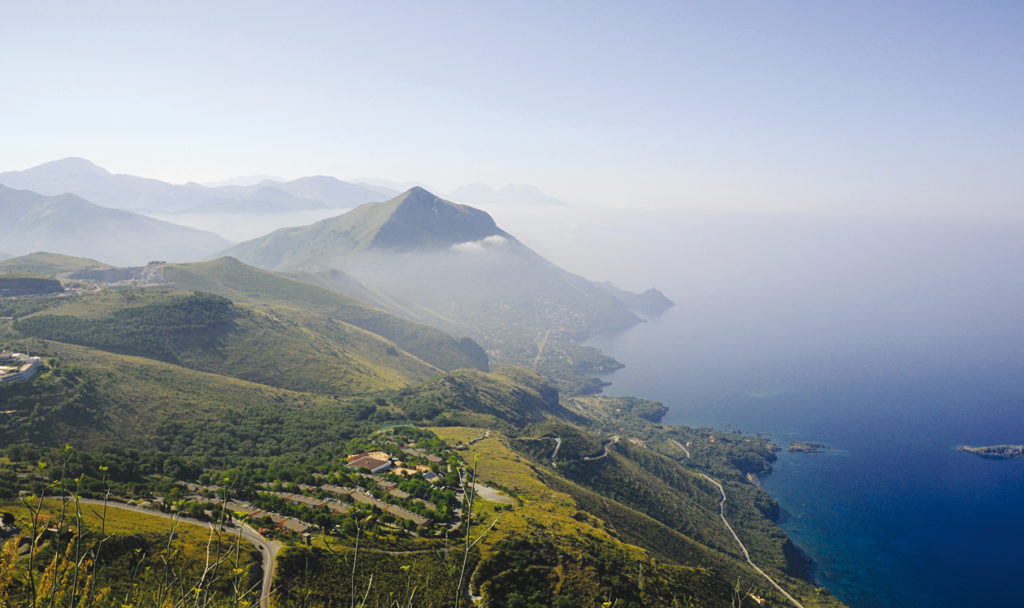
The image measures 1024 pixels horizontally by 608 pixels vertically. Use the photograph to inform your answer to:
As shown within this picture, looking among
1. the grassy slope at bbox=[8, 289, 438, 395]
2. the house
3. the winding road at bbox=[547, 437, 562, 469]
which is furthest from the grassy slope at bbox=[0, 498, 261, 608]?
the grassy slope at bbox=[8, 289, 438, 395]

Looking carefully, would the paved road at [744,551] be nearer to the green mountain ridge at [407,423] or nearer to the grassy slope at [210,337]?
the green mountain ridge at [407,423]

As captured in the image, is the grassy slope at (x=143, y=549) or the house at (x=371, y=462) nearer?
the grassy slope at (x=143, y=549)

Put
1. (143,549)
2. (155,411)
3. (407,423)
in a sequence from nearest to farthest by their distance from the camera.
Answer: (143,549), (155,411), (407,423)

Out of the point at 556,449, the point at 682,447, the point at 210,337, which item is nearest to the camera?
the point at 556,449

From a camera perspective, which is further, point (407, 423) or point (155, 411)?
point (407, 423)

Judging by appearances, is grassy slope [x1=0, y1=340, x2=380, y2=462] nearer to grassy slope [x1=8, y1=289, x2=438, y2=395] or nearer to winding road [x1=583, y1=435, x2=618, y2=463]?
grassy slope [x1=8, y1=289, x2=438, y2=395]

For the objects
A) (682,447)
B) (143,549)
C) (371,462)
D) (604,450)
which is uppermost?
(143,549)

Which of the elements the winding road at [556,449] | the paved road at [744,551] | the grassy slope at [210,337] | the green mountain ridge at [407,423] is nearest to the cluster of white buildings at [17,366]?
the green mountain ridge at [407,423]

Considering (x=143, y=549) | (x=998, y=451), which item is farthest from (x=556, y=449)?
(x=998, y=451)

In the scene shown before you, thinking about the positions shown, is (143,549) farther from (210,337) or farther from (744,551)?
(210,337)
